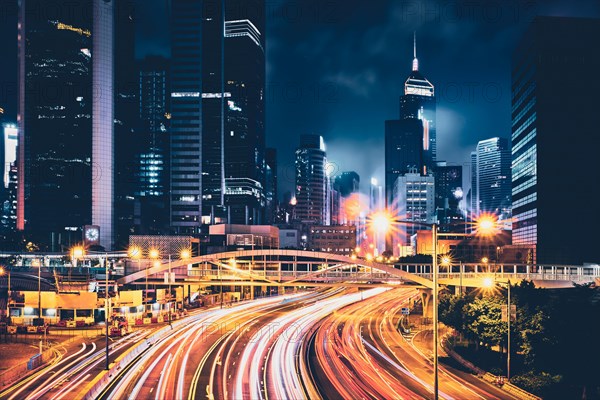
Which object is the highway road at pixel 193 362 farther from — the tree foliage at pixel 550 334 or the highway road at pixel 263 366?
the tree foliage at pixel 550 334

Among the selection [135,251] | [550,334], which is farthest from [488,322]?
[135,251]

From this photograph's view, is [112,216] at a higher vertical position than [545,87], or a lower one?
lower

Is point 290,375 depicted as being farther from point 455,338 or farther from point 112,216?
point 112,216

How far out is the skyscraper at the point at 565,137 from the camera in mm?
94125

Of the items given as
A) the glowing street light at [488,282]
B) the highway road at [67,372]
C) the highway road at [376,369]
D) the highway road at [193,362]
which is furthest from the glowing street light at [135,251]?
the glowing street light at [488,282]

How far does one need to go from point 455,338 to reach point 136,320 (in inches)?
1644

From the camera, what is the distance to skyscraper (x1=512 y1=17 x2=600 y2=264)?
9412 centimetres

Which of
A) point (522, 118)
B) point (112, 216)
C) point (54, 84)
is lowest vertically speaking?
point (112, 216)

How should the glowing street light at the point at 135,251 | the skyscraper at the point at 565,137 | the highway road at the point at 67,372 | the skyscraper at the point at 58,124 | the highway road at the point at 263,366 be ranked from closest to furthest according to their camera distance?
the highway road at the point at 67,372, the highway road at the point at 263,366, the skyscraper at the point at 565,137, the glowing street light at the point at 135,251, the skyscraper at the point at 58,124

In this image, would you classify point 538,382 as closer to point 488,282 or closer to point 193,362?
point 488,282

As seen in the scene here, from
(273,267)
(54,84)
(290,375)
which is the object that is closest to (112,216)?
(54,84)

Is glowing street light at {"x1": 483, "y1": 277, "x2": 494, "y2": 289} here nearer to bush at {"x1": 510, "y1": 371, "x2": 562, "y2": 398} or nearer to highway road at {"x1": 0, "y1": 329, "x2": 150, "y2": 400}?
bush at {"x1": 510, "y1": 371, "x2": 562, "y2": 398}

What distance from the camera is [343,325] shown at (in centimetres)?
6838

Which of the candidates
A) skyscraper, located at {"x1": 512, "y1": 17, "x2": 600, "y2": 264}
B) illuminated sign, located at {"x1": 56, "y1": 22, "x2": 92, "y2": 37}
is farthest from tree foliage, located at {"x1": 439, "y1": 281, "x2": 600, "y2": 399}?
illuminated sign, located at {"x1": 56, "y1": 22, "x2": 92, "y2": 37}
